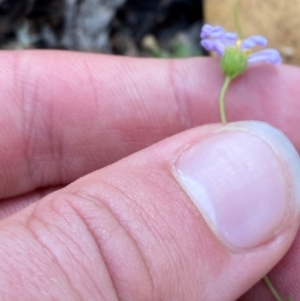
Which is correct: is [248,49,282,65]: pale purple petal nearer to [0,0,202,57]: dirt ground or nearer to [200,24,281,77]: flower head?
[200,24,281,77]: flower head

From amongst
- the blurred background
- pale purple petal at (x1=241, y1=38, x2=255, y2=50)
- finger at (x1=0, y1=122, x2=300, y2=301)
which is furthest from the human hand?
the blurred background

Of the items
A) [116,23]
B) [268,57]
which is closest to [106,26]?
[116,23]

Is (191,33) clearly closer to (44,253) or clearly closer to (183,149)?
(183,149)

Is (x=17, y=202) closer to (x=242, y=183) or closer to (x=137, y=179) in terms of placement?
(x=137, y=179)


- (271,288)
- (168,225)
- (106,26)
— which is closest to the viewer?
(168,225)

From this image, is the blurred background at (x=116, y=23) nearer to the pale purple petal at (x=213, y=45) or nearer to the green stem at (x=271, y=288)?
the pale purple petal at (x=213, y=45)
